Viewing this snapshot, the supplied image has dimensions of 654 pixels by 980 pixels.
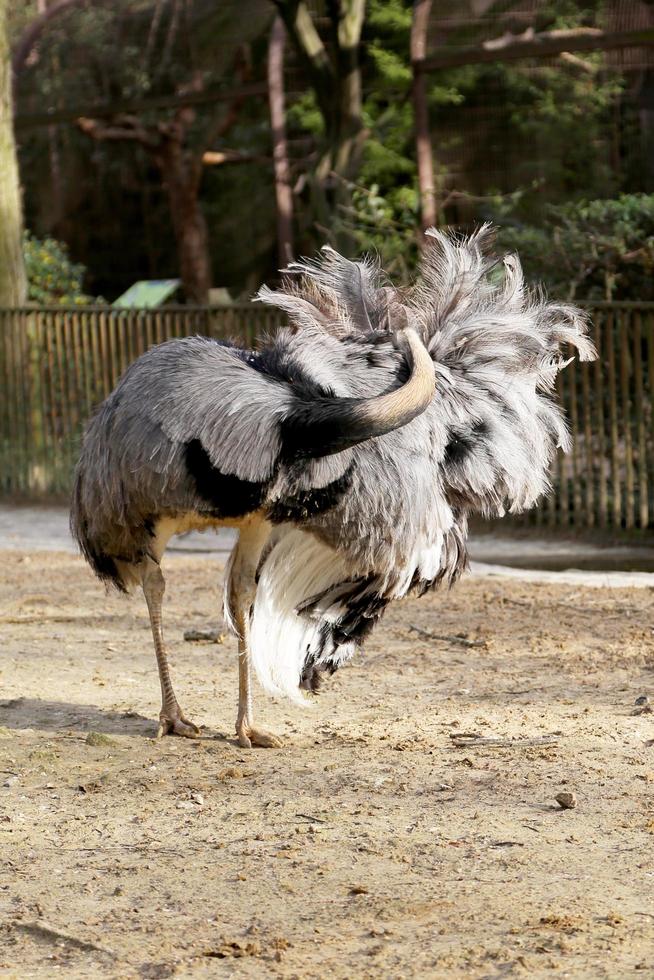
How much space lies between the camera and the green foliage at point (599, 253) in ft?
36.6

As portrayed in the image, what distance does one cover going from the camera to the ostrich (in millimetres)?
4523

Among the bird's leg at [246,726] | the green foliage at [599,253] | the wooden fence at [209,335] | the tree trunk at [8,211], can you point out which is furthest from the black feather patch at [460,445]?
the tree trunk at [8,211]

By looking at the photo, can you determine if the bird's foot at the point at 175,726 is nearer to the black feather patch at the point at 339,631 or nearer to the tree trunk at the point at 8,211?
the black feather patch at the point at 339,631

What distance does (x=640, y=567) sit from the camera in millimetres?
9617

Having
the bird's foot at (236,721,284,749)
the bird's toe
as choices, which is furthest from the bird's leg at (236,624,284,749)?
the bird's toe

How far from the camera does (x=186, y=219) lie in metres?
18.2

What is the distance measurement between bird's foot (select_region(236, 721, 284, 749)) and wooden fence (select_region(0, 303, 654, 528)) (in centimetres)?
541

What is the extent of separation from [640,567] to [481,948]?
643 centimetres

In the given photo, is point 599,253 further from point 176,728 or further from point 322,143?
point 176,728

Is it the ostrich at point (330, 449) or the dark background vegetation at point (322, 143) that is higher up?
the dark background vegetation at point (322, 143)

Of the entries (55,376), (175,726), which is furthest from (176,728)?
(55,376)

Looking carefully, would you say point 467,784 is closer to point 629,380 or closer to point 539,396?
point 539,396

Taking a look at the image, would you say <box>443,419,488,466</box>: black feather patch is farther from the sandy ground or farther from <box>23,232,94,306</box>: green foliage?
<box>23,232,94,306</box>: green foliage

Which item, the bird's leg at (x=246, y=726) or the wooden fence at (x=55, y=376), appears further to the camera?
the wooden fence at (x=55, y=376)
